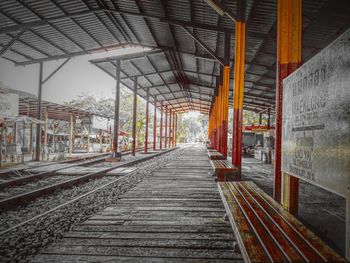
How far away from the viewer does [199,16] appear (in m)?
8.56

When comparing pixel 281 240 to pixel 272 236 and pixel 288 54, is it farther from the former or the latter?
pixel 288 54

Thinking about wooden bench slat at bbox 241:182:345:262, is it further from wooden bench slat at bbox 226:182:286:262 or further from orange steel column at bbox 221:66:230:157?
orange steel column at bbox 221:66:230:157

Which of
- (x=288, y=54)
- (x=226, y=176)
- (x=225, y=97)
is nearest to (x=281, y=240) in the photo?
(x=288, y=54)

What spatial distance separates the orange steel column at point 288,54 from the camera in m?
3.14

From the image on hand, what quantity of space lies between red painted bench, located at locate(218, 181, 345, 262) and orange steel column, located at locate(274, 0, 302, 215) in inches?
10.7

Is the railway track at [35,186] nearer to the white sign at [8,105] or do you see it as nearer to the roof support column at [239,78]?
the white sign at [8,105]

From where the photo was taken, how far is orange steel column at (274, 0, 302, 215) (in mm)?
3143

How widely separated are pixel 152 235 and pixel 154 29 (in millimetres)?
9806

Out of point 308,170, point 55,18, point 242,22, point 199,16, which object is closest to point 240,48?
point 242,22

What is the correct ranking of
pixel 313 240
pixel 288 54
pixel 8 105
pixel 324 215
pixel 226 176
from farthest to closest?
pixel 8 105
pixel 226 176
pixel 324 215
pixel 288 54
pixel 313 240

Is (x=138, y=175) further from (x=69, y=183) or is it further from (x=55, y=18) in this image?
(x=55, y=18)

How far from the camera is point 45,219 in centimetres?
428

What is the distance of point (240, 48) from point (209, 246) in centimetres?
541

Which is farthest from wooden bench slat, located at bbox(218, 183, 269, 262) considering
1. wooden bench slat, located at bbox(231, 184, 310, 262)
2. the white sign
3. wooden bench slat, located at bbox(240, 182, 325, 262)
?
the white sign
